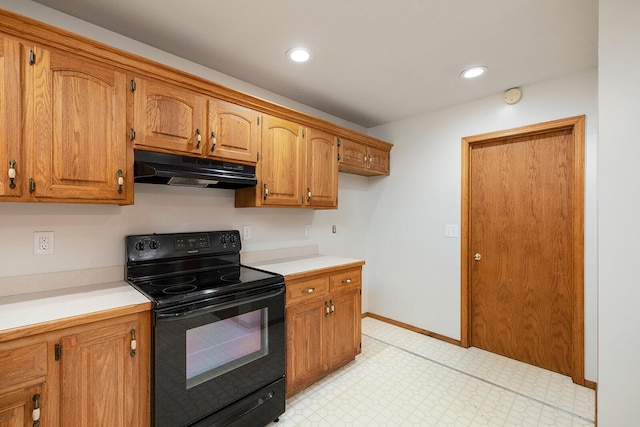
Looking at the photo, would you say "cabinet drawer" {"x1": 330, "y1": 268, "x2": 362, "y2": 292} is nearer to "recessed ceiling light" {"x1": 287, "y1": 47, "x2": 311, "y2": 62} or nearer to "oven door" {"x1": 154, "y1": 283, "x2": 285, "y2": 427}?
"oven door" {"x1": 154, "y1": 283, "x2": 285, "y2": 427}

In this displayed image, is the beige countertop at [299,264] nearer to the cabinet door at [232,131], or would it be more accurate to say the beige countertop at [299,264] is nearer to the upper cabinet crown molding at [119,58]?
the cabinet door at [232,131]

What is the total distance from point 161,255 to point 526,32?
271 cm

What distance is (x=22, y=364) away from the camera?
3.81 feet

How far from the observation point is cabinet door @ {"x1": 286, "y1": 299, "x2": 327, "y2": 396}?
210cm

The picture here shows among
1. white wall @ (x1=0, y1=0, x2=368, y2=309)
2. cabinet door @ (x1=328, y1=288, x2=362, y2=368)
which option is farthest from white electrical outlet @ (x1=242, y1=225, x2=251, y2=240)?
cabinet door @ (x1=328, y1=288, x2=362, y2=368)

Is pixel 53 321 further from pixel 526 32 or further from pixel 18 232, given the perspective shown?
pixel 526 32

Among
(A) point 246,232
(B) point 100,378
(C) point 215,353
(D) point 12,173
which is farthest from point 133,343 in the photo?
(A) point 246,232

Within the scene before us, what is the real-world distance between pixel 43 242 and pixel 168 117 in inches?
37.9

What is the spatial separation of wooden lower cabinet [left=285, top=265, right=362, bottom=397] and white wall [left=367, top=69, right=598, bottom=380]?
1.01 m

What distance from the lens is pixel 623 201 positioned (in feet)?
4.18

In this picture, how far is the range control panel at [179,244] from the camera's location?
6.09ft

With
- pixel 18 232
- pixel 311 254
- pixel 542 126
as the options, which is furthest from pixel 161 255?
pixel 542 126

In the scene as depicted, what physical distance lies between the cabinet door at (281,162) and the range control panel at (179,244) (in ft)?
1.37

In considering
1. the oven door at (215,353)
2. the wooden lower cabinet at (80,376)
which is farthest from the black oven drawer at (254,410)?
the wooden lower cabinet at (80,376)
